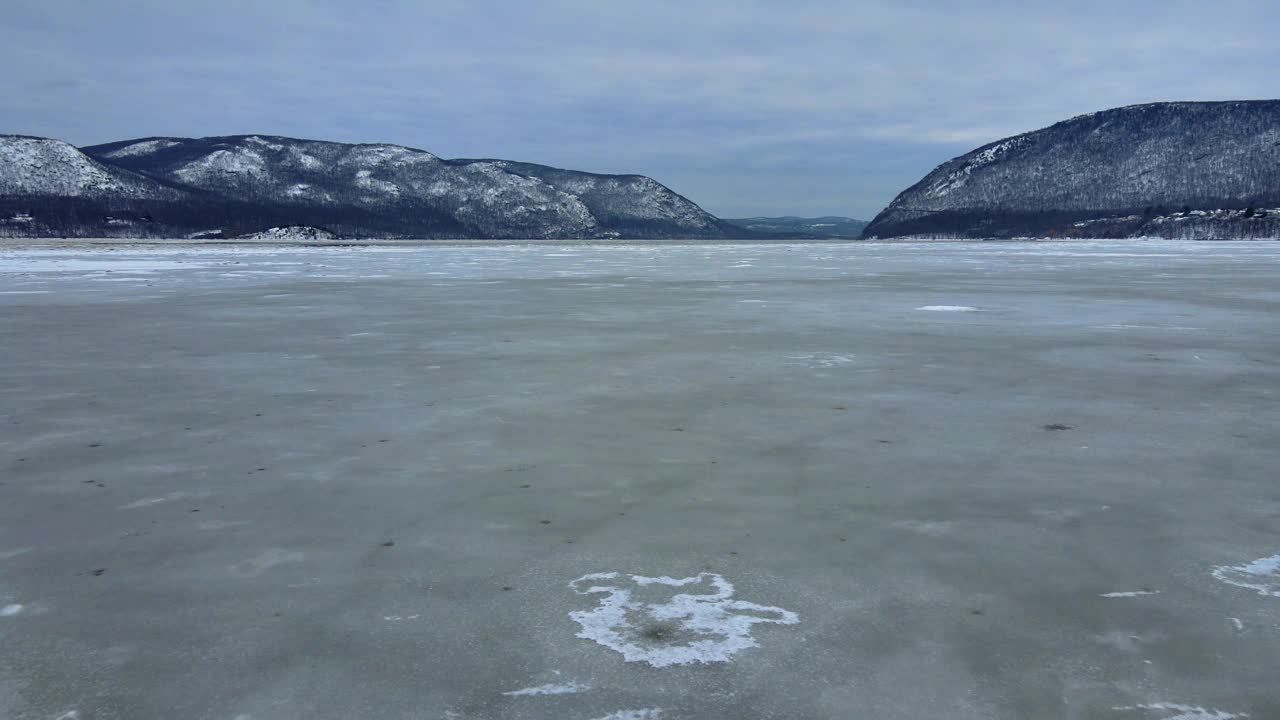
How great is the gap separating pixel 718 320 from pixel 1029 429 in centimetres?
911

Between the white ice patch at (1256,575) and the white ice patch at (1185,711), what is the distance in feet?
4.11

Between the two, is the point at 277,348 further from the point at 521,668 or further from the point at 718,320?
the point at 521,668

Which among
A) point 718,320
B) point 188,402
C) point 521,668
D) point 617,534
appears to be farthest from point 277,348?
point 521,668

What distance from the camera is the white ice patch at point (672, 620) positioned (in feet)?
11.6

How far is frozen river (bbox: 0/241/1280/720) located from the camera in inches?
129

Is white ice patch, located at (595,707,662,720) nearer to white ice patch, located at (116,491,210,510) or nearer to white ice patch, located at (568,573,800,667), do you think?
white ice patch, located at (568,573,800,667)

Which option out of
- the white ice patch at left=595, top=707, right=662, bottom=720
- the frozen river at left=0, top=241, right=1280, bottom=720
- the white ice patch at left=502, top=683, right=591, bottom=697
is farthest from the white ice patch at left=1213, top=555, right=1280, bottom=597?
the white ice patch at left=502, top=683, right=591, bottom=697

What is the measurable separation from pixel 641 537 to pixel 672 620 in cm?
104

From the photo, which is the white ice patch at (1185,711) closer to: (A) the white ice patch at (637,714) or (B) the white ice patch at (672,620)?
(B) the white ice patch at (672,620)

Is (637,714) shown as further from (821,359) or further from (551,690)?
(821,359)

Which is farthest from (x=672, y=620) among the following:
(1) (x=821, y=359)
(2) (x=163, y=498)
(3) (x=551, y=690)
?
(1) (x=821, y=359)

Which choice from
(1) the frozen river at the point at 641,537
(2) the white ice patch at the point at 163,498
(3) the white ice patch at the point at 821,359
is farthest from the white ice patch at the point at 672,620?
(3) the white ice patch at the point at 821,359

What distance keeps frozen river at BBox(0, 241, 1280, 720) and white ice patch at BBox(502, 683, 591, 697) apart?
16 millimetres

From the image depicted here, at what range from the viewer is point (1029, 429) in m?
7.35
